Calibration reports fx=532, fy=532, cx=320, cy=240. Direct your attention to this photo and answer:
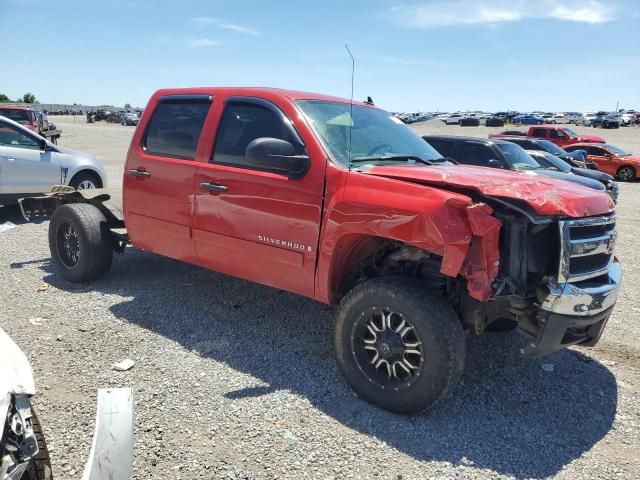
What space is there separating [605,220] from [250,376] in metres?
2.57

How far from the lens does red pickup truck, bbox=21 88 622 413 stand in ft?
10.1

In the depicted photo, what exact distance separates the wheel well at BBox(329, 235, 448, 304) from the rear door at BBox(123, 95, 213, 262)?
148 cm

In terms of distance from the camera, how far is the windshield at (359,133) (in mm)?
3891

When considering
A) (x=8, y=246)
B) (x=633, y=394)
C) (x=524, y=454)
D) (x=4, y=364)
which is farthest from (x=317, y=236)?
(x=8, y=246)

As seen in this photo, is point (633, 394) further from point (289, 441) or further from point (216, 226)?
point (216, 226)

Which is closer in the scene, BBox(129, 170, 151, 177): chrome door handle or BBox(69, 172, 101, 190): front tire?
BBox(129, 170, 151, 177): chrome door handle

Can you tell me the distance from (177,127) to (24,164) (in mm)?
5398

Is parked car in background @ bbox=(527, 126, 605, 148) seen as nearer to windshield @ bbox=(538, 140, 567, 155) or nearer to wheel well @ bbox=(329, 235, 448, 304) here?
windshield @ bbox=(538, 140, 567, 155)

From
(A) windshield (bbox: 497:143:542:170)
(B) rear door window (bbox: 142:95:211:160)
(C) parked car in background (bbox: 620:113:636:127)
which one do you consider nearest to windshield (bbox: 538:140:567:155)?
(A) windshield (bbox: 497:143:542:170)

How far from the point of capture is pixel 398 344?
3.33 metres

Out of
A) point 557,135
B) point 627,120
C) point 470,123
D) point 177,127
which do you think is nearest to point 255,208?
point 177,127

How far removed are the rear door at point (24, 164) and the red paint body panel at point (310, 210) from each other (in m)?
4.78

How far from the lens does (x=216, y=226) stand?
4289 mm

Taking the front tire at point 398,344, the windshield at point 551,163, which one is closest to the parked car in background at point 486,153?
the windshield at point 551,163
